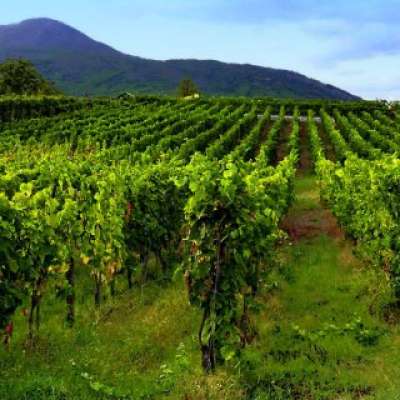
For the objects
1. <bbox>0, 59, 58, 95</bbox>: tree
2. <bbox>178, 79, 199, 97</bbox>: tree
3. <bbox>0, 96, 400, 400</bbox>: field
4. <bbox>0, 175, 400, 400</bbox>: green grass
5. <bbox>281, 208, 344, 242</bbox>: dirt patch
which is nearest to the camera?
<bbox>0, 175, 400, 400</bbox>: green grass

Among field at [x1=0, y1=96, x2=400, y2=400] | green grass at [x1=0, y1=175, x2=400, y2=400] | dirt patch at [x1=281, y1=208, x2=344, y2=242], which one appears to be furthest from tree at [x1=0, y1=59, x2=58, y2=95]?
green grass at [x1=0, y1=175, x2=400, y2=400]

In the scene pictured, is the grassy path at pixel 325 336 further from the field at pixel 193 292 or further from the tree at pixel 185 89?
the tree at pixel 185 89

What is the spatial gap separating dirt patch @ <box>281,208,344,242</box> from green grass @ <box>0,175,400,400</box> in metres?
6.32

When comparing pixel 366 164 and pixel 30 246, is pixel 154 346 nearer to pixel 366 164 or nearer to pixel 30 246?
pixel 30 246

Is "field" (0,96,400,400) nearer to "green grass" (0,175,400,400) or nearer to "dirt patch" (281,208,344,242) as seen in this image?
"green grass" (0,175,400,400)

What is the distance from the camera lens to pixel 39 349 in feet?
35.1

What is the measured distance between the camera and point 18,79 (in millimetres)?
106375

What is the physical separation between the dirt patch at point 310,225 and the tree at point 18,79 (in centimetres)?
8776

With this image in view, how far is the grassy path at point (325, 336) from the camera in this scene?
8.95 metres

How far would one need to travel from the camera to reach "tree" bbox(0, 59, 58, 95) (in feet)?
347

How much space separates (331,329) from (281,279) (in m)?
3.98

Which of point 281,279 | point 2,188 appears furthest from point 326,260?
point 2,188

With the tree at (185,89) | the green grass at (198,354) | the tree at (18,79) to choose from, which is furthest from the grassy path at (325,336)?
the tree at (185,89)

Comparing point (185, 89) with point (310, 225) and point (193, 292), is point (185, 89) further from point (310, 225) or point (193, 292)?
point (193, 292)
